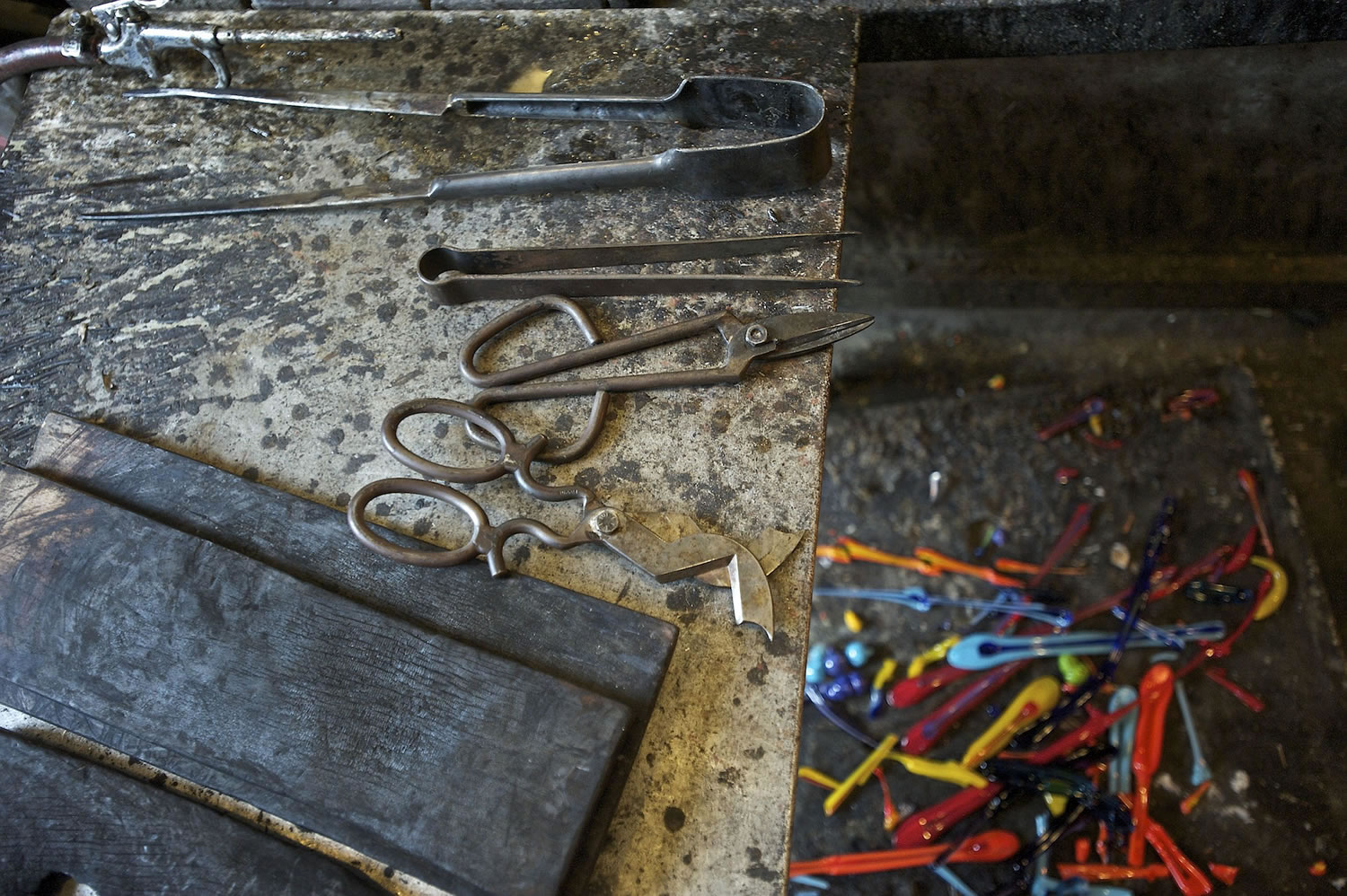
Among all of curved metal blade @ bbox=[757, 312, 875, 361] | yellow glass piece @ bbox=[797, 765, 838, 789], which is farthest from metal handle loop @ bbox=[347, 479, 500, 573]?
yellow glass piece @ bbox=[797, 765, 838, 789]

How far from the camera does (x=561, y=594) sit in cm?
120

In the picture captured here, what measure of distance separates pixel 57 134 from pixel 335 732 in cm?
129

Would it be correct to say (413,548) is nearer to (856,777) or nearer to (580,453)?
(580,453)

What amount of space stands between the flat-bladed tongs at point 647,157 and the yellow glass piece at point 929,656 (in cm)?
131

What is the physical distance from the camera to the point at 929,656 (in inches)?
91.7

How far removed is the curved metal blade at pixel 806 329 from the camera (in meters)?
1.34

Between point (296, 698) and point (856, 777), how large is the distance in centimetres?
148

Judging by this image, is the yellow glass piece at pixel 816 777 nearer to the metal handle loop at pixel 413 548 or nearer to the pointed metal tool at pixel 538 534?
the pointed metal tool at pixel 538 534

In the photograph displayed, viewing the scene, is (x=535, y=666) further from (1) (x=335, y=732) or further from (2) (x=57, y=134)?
(2) (x=57, y=134)

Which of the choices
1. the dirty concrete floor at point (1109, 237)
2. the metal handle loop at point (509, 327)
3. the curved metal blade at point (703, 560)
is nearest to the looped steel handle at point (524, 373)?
the metal handle loop at point (509, 327)

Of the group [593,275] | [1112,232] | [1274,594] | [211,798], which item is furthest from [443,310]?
[1274,594]

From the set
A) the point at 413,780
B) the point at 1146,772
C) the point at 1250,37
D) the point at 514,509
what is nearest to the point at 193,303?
the point at 514,509

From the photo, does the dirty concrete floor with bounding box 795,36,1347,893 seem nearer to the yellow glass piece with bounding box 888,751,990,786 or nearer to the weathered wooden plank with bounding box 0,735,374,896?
the yellow glass piece with bounding box 888,751,990,786

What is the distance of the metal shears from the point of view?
1.21m
